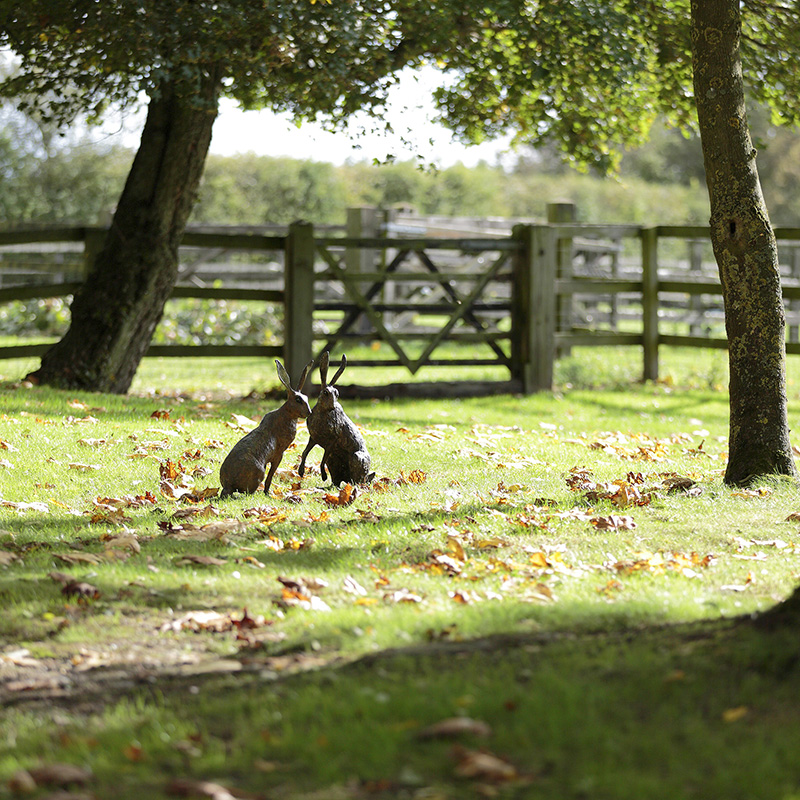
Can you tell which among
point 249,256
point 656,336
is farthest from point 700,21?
point 249,256

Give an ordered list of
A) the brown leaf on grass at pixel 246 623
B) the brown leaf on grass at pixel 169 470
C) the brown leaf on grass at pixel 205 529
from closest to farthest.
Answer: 1. the brown leaf on grass at pixel 246 623
2. the brown leaf on grass at pixel 205 529
3. the brown leaf on grass at pixel 169 470

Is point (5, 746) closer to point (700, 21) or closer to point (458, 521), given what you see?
point (458, 521)

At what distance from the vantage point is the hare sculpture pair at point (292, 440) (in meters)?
5.79

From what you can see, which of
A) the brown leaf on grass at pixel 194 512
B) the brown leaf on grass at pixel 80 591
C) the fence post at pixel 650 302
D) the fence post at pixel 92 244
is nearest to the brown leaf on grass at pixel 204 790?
the brown leaf on grass at pixel 80 591

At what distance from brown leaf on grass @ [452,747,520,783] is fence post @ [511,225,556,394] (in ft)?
30.0

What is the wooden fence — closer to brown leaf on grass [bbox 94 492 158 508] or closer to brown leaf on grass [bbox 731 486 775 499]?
brown leaf on grass [bbox 94 492 158 508]

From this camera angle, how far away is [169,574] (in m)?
4.49

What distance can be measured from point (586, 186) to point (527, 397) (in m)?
28.9

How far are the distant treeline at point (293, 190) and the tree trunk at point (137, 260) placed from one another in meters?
13.5

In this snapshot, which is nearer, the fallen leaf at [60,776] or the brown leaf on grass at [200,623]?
the fallen leaf at [60,776]

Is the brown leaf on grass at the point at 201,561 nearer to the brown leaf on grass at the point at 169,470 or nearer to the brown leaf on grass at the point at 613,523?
the brown leaf on grass at the point at 169,470

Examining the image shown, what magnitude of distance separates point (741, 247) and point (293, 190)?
24297 mm

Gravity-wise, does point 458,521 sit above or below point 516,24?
below

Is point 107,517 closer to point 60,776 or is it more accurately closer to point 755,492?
point 60,776
